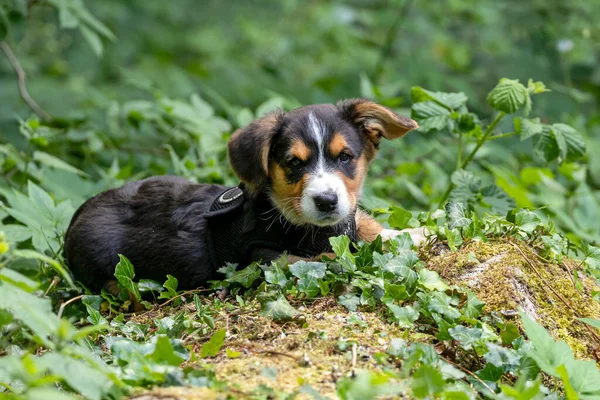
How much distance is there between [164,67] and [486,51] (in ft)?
18.3

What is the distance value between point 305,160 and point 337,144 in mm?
255

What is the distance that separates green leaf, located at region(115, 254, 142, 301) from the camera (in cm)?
492

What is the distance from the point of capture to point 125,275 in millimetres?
4934

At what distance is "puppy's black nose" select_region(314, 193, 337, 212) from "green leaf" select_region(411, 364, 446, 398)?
1.96 meters

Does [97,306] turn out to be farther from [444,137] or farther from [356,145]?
[444,137]

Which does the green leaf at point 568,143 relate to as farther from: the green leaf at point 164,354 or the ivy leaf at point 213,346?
the green leaf at point 164,354

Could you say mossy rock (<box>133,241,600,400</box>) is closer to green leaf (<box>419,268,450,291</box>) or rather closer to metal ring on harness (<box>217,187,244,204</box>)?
green leaf (<box>419,268,450,291</box>)

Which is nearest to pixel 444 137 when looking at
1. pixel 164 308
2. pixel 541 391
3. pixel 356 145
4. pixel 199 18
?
pixel 356 145

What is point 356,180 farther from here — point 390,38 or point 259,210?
point 390,38

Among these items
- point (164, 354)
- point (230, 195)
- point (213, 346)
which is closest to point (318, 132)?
point (230, 195)

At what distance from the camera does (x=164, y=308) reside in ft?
16.4

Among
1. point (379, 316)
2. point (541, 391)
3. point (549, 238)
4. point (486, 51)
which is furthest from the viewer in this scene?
point (486, 51)

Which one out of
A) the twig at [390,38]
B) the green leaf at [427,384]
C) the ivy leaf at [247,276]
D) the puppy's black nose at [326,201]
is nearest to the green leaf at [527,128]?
the puppy's black nose at [326,201]

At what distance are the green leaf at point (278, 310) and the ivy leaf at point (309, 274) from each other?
7.3 inches
